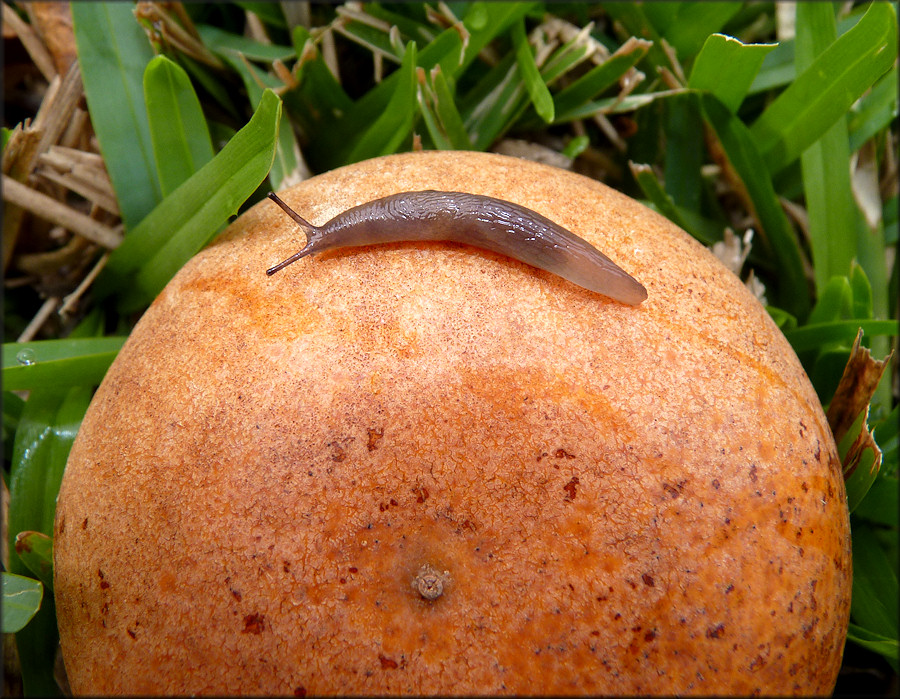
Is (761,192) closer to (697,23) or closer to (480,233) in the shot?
(697,23)

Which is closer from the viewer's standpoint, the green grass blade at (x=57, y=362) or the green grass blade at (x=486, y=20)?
the green grass blade at (x=57, y=362)

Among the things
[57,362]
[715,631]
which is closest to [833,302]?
[715,631]

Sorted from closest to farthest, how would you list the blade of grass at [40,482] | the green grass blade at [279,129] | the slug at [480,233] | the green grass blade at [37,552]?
the slug at [480,233] < the green grass blade at [37,552] < the blade of grass at [40,482] < the green grass blade at [279,129]

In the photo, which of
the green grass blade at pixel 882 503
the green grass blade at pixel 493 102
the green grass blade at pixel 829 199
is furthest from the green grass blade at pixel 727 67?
the green grass blade at pixel 882 503

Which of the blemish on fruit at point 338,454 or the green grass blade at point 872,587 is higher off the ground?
the blemish on fruit at point 338,454

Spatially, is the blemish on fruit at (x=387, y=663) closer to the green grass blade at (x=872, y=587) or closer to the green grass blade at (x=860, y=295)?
the green grass blade at (x=872, y=587)

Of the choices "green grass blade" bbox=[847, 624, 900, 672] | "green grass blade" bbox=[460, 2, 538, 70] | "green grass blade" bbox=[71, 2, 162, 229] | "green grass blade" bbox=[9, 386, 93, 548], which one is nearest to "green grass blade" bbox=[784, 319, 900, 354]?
"green grass blade" bbox=[847, 624, 900, 672]

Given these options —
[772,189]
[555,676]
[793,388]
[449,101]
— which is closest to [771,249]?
[772,189]
